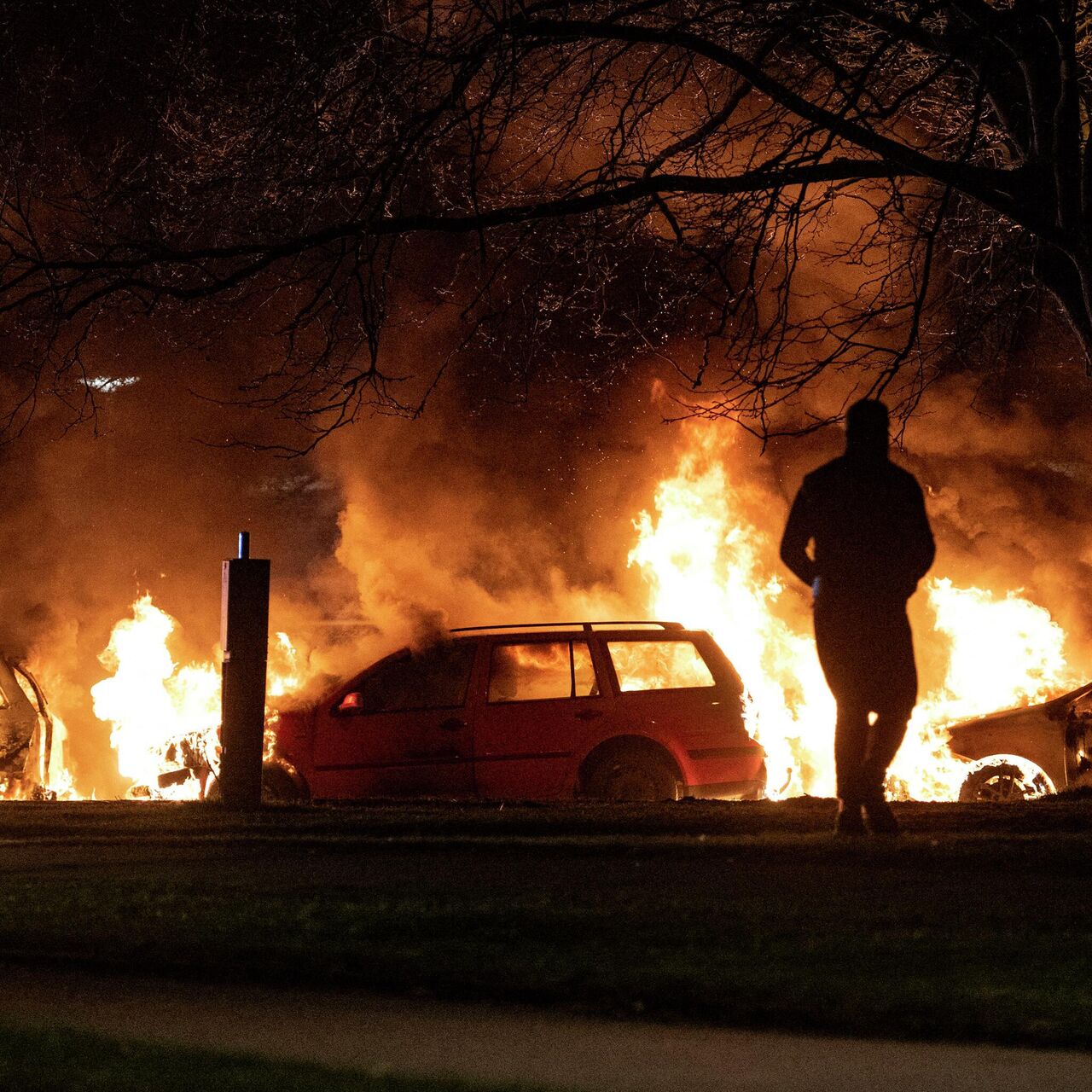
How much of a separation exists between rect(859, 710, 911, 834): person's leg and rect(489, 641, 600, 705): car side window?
15.7 feet

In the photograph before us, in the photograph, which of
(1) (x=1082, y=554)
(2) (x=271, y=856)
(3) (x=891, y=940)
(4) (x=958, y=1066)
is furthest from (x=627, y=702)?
(1) (x=1082, y=554)

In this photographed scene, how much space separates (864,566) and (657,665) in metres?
6.46

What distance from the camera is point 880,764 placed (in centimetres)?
727

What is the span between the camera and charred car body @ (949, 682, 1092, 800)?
1222 centimetres

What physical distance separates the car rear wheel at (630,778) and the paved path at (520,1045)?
7213 mm

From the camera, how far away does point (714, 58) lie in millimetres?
9516

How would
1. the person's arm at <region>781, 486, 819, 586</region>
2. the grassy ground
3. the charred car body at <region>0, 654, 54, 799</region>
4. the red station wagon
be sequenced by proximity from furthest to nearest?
the charred car body at <region>0, 654, 54, 799</region>
the red station wagon
the person's arm at <region>781, 486, 819, 586</region>
the grassy ground

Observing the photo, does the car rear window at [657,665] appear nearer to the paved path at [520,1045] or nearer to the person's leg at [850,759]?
the person's leg at [850,759]

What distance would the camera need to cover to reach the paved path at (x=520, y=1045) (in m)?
3.77

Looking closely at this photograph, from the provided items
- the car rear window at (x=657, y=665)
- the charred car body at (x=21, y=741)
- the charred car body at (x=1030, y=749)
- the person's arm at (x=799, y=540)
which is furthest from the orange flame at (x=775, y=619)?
the person's arm at (x=799, y=540)

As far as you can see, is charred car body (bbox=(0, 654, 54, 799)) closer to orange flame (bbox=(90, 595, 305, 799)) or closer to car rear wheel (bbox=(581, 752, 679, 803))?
orange flame (bbox=(90, 595, 305, 799))

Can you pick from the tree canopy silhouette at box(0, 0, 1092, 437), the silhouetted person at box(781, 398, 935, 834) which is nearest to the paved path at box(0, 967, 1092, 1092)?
the silhouetted person at box(781, 398, 935, 834)

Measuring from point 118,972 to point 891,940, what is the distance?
8.06ft

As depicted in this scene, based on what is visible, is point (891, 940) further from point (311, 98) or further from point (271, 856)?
point (311, 98)
